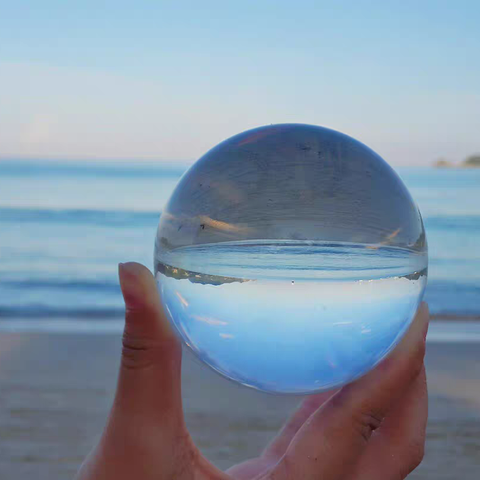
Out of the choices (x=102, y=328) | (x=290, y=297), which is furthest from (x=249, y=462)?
(x=102, y=328)

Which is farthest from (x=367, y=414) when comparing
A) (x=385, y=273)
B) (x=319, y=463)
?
(x=385, y=273)

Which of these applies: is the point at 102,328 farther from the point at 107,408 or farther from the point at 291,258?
the point at 291,258

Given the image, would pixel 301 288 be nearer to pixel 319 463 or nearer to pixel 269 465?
pixel 319 463

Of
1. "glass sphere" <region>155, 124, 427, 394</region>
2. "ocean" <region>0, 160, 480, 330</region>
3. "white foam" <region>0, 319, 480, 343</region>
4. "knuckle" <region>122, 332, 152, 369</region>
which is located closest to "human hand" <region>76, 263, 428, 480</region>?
"knuckle" <region>122, 332, 152, 369</region>

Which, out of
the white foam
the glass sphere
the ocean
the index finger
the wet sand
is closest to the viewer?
the glass sphere

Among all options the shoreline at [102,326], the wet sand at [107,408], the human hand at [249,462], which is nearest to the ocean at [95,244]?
the shoreline at [102,326]

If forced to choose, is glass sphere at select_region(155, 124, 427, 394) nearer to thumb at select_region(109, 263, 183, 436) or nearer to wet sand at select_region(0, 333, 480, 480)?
thumb at select_region(109, 263, 183, 436)

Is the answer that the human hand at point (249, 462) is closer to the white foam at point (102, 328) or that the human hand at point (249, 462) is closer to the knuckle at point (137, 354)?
the knuckle at point (137, 354)
